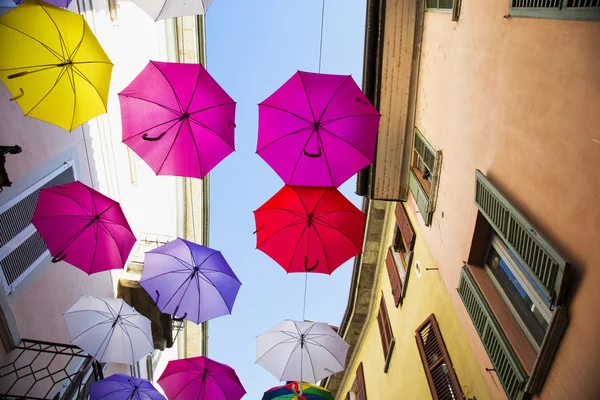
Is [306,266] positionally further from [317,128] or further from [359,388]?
[359,388]

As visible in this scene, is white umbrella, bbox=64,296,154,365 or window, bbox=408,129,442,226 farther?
white umbrella, bbox=64,296,154,365

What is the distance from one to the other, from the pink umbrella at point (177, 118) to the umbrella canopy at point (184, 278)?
85.0 inches

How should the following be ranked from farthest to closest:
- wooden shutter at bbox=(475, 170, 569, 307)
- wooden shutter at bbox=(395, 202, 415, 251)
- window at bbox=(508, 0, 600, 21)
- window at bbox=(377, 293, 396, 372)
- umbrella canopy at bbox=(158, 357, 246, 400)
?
1. umbrella canopy at bbox=(158, 357, 246, 400)
2. window at bbox=(377, 293, 396, 372)
3. wooden shutter at bbox=(395, 202, 415, 251)
4. wooden shutter at bbox=(475, 170, 569, 307)
5. window at bbox=(508, 0, 600, 21)

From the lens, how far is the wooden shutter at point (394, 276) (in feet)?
29.7

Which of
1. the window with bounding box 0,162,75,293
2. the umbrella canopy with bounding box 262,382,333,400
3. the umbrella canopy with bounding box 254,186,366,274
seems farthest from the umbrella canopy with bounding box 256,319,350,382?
the window with bounding box 0,162,75,293

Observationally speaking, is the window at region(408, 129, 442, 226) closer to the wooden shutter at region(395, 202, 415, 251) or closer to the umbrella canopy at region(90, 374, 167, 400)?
the wooden shutter at region(395, 202, 415, 251)

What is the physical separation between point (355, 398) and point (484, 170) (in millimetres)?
10602

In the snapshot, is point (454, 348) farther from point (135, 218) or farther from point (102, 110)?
point (135, 218)

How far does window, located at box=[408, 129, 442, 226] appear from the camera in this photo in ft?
23.5

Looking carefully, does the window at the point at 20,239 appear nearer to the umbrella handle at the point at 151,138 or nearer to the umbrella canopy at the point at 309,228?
the umbrella handle at the point at 151,138

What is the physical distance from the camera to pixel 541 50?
382 cm

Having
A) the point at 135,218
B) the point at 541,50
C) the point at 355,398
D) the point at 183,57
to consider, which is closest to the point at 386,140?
the point at 541,50

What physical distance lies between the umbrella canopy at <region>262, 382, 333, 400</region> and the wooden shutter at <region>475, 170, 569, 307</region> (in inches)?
268

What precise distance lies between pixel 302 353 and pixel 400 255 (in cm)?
336
